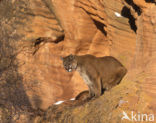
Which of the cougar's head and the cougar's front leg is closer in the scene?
the cougar's front leg

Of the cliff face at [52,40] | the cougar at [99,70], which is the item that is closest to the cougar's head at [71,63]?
the cougar at [99,70]

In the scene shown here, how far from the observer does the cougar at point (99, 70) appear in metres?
6.26

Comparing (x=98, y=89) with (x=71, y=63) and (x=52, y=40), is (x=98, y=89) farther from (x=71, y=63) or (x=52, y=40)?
(x=52, y=40)

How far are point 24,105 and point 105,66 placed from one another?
3.91 metres

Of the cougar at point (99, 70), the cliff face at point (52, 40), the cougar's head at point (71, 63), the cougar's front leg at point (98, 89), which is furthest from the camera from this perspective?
the cliff face at point (52, 40)

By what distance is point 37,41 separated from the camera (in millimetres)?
8180

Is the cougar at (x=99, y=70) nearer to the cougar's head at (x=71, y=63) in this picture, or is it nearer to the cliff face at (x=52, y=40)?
the cougar's head at (x=71, y=63)

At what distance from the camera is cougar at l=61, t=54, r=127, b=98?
20.5 ft

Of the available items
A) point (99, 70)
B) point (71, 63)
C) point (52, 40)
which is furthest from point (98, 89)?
point (52, 40)

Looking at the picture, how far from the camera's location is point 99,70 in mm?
6379

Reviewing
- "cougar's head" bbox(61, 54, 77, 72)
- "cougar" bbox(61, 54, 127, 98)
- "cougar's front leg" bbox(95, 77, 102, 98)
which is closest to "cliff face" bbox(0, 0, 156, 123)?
"cougar" bbox(61, 54, 127, 98)

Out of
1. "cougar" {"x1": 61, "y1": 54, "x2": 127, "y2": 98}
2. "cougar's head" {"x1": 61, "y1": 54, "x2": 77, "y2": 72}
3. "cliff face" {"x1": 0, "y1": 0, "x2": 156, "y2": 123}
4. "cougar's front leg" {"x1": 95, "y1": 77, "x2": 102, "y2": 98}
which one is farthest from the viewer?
"cliff face" {"x1": 0, "y1": 0, "x2": 156, "y2": 123}

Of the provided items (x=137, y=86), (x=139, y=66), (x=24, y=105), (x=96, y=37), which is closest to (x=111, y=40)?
(x=96, y=37)

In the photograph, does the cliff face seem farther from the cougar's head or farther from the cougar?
the cougar's head
